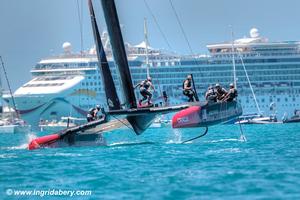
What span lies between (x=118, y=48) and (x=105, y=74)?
1.63 meters

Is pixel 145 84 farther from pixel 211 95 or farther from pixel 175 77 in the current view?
pixel 175 77

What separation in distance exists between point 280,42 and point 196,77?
17132 millimetres

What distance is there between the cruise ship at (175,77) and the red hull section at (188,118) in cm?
7161

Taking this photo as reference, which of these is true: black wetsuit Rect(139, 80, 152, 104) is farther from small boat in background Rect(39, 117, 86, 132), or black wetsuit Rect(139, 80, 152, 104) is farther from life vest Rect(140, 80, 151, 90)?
small boat in background Rect(39, 117, 86, 132)

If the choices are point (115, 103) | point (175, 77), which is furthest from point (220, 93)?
point (175, 77)

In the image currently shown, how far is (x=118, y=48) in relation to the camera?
90.4 ft

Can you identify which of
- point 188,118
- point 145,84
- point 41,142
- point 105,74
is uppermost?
point 105,74

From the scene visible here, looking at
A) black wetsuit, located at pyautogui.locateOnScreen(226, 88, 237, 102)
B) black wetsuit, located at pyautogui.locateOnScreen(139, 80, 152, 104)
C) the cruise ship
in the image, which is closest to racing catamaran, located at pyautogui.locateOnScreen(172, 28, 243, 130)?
black wetsuit, located at pyautogui.locateOnScreen(226, 88, 237, 102)

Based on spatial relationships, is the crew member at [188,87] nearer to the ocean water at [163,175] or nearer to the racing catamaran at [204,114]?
the racing catamaran at [204,114]

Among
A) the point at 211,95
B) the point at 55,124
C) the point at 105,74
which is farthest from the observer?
the point at 55,124

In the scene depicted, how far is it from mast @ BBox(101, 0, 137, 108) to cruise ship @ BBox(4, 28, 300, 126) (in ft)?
227

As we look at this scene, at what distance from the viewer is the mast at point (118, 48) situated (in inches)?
1073

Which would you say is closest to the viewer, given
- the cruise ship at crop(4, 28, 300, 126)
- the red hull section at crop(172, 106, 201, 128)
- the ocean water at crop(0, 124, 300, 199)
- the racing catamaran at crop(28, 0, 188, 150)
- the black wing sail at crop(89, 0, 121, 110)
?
the ocean water at crop(0, 124, 300, 199)

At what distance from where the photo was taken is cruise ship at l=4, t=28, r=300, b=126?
98875mm
